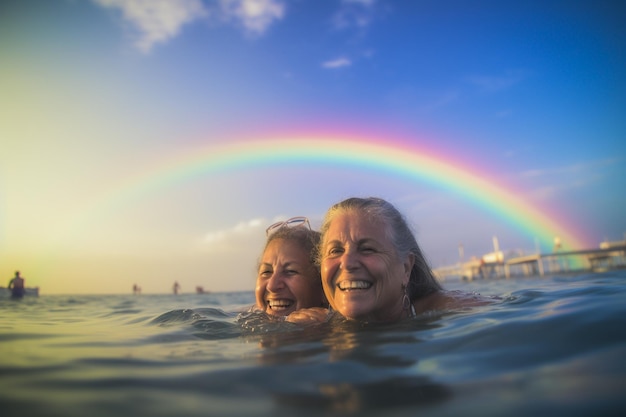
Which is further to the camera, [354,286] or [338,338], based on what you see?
[354,286]

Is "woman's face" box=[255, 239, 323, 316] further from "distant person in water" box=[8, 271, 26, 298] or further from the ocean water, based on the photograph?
"distant person in water" box=[8, 271, 26, 298]

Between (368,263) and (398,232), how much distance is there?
0.70m

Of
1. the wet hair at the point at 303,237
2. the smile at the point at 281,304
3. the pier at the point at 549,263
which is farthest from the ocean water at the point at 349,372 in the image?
the pier at the point at 549,263

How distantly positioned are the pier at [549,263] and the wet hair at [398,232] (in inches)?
1743

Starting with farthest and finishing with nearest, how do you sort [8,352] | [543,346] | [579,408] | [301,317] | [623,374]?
[301,317]
[8,352]
[543,346]
[623,374]
[579,408]

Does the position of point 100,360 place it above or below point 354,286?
below

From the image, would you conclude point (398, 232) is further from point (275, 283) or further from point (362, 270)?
point (275, 283)

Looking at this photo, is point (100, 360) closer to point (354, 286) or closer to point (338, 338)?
point (338, 338)

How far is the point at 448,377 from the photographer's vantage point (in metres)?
2.05

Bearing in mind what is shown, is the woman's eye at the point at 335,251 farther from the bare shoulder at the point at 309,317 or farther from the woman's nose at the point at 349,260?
the bare shoulder at the point at 309,317

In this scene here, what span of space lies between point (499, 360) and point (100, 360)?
9.06 ft

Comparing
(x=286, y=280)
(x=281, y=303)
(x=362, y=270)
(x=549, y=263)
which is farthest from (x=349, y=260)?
(x=549, y=263)

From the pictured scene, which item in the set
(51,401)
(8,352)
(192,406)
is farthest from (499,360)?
(8,352)

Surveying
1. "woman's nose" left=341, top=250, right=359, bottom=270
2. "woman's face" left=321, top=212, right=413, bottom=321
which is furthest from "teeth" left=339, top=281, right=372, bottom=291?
"woman's nose" left=341, top=250, right=359, bottom=270
